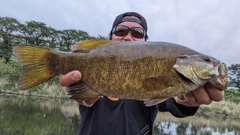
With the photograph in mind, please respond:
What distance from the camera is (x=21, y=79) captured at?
7.19 feet

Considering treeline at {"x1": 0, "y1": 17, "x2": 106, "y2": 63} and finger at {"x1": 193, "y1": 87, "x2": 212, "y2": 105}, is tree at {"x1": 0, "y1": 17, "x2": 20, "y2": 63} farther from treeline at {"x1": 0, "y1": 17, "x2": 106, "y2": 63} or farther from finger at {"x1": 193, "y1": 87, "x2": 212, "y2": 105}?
finger at {"x1": 193, "y1": 87, "x2": 212, "y2": 105}

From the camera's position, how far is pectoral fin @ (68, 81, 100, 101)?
7.21 feet

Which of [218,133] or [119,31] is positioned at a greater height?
[119,31]

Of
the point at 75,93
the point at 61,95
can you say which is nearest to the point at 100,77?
the point at 75,93

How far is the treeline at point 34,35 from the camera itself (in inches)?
1506

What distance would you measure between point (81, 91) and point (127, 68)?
1.51ft

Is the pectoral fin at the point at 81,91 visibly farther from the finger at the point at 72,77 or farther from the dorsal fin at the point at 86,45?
the dorsal fin at the point at 86,45

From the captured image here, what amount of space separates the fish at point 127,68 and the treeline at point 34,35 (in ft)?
124

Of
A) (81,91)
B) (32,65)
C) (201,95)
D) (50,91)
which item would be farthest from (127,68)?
(50,91)

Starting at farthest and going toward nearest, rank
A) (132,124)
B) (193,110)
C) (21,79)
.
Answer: (132,124)
(193,110)
(21,79)

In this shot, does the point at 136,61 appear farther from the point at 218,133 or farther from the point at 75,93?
the point at 218,133

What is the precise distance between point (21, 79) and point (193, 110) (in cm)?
181

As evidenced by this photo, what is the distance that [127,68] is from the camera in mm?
2092

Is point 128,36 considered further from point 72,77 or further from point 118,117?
point 72,77
